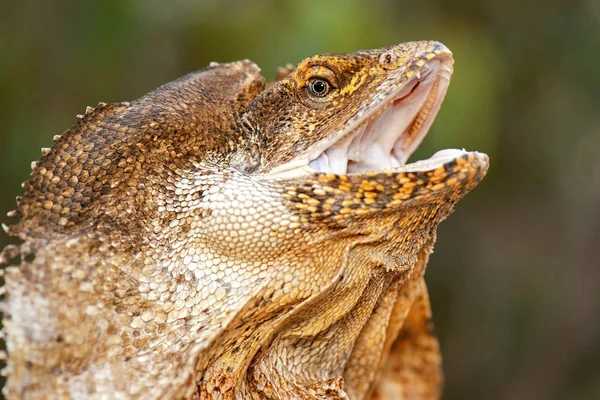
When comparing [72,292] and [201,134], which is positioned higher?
[201,134]

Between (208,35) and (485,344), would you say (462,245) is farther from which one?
(208,35)

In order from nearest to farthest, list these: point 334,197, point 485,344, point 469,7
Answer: point 334,197
point 469,7
point 485,344

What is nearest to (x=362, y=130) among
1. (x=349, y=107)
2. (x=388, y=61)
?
(x=349, y=107)

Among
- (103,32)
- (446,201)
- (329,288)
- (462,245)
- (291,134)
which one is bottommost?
(329,288)

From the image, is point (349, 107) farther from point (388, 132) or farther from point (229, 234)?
point (229, 234)

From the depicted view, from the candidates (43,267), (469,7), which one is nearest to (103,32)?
(469,7)

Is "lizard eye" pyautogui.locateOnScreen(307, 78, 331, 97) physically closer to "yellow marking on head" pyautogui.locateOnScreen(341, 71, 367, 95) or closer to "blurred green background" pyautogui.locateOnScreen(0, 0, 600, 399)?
"yellow marking on head" pyautogui.locateOnScreen(341, 71, 367, 95)

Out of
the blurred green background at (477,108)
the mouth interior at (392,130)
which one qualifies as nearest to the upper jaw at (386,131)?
the mouth interior at (392,130)
